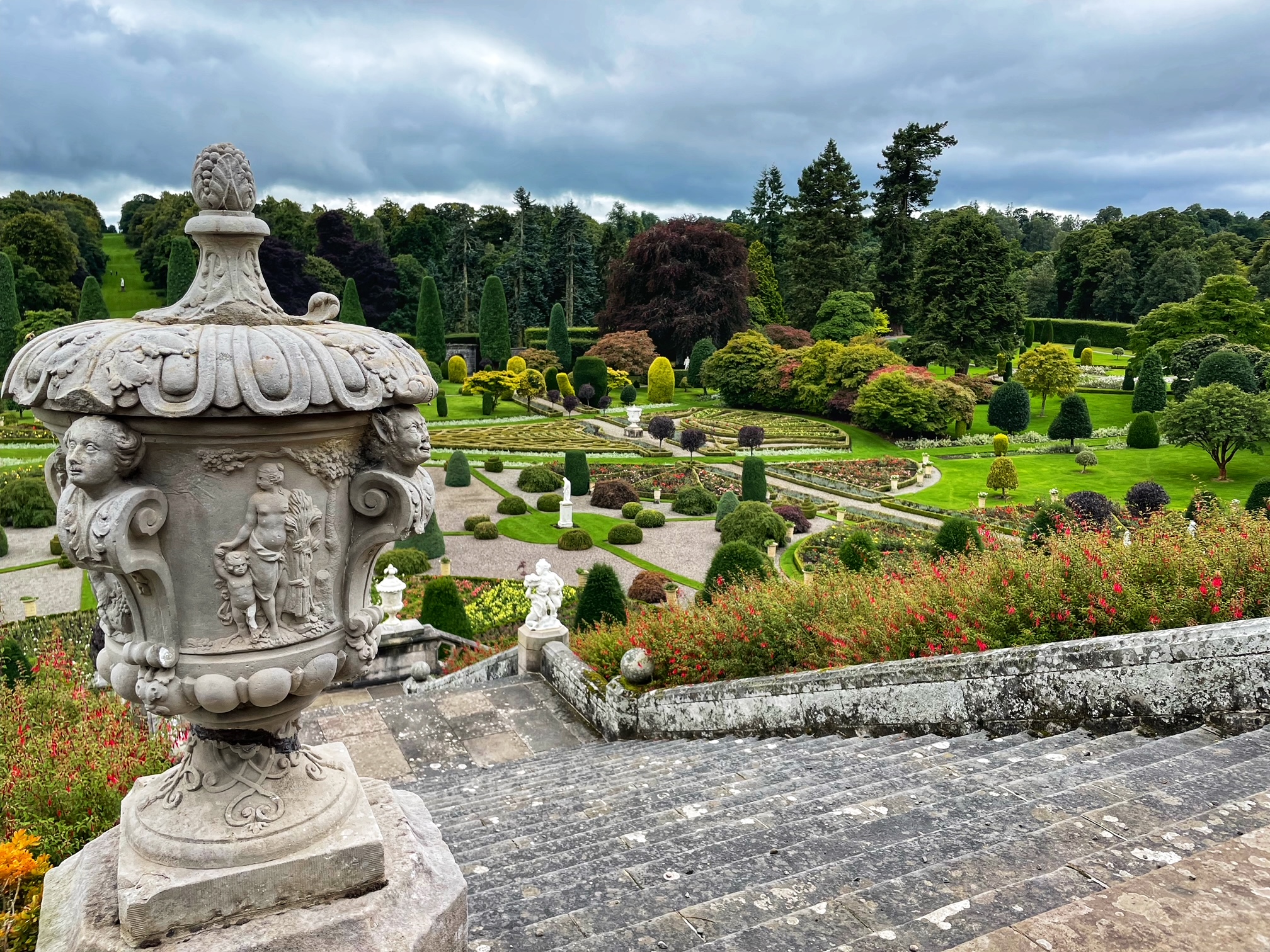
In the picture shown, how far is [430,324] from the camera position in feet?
154

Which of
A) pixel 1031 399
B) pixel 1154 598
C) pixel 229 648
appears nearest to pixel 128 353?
pixel 229 648

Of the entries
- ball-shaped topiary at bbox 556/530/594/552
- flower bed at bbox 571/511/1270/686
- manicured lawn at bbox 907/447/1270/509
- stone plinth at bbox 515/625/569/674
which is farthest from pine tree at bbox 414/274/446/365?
flower bed at bbox 571/511/1270/686

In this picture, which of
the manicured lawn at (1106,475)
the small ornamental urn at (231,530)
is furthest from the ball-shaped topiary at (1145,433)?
the small ornamental urn at (231,530)

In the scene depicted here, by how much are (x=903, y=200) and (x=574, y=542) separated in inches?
1438

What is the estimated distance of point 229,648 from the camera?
8.15 feet

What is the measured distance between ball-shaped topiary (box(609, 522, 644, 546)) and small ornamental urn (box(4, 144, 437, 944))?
16109mm

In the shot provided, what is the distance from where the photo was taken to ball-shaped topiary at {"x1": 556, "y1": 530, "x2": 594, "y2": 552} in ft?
60.1

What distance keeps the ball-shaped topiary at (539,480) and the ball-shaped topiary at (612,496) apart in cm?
152

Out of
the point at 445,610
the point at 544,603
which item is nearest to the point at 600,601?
the point at 445,610

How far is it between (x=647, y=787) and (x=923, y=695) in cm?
166

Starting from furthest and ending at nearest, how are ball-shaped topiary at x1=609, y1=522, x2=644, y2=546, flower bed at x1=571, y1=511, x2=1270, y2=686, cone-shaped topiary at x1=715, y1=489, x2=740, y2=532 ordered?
1. cone-shaped topiary at x1=715, y1=489, x2=740, y2=532
2. ball-shaped topiary at x1=609, y1=522, x2=644, y2=546
3. flower bed at x1=571, y1=511, x2=1270, y2=686

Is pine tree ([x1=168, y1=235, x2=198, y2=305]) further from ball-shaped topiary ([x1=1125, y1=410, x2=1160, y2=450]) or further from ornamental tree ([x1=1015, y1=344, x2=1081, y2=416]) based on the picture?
ball-shaped topiary ([x1=1125, y1=410, x2=1160, y2=450])

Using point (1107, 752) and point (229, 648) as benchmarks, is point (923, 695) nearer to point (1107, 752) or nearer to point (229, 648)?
point (1107, 752)

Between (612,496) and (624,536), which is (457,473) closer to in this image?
(612,496)
